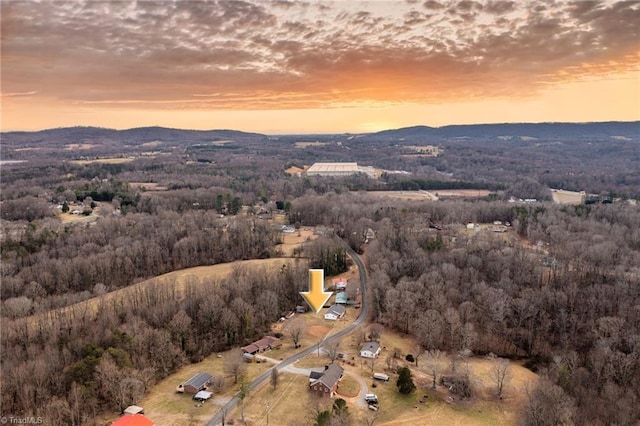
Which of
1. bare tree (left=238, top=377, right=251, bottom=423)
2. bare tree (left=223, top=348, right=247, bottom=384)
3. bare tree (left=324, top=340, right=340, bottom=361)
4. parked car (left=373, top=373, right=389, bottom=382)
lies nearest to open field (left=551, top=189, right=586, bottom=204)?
bare tree (left=324, top=340, right=340, bottom=361)

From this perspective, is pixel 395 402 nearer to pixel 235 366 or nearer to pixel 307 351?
pixel 307 351

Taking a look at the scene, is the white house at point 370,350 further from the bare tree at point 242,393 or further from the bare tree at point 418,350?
the bare tree at point 242,393

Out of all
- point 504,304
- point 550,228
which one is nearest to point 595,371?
point 504,304

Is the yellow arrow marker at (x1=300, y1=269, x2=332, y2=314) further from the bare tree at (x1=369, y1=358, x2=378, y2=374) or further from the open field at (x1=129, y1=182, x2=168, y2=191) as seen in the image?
the open field at (x1=129, y1=182, x2=168, y2=191)

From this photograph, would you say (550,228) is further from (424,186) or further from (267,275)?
(424,186)

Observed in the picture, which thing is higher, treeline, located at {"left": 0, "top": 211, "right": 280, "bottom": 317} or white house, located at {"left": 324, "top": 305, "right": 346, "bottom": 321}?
treeline, located at {"left": 0, "top": 211, "right": 280, "bottom": 317}

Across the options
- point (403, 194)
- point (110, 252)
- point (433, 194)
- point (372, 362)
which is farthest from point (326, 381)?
point (433, 194)

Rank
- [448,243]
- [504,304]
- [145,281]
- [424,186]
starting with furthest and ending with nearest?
1. [424,186]
2. [448,243]
3. [145,281]
4. [504,304]

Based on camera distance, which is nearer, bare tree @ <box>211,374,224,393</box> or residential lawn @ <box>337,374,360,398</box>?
residential lawn @ <box>337,374,360,398</box>
